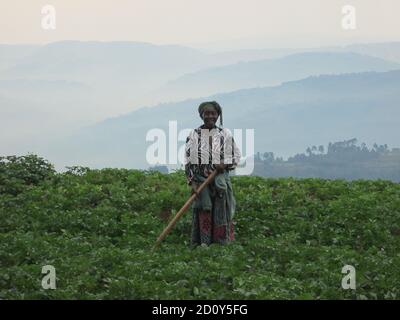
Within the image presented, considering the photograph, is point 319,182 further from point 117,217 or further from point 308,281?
point 308,281

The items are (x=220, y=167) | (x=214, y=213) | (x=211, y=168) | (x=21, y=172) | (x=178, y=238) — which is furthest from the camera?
(x=21, y=172)

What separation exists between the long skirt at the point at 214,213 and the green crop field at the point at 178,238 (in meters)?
0.24

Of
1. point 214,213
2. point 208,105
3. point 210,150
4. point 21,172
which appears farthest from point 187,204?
point 21,172

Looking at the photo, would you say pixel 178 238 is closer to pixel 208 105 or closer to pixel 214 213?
pixel 214 213

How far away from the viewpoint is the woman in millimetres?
14547

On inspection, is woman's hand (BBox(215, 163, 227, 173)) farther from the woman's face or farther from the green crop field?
the green crop field

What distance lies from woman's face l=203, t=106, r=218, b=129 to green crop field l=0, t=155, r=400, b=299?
1.75 m

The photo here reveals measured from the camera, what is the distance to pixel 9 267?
45.3 feet

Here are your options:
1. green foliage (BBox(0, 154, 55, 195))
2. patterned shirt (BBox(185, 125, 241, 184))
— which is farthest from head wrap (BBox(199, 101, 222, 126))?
green foliage (BBox(0, 154, 55, 195))

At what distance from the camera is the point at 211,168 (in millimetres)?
14625

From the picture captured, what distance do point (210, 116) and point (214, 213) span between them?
144cm
